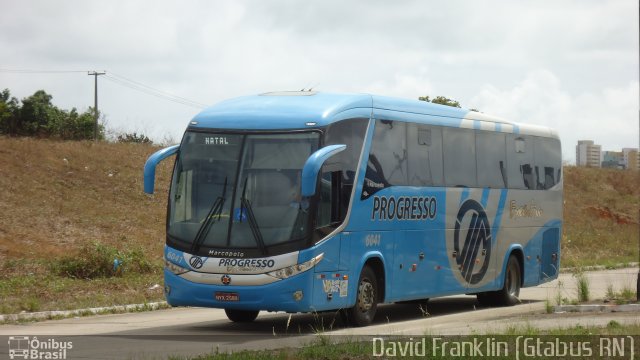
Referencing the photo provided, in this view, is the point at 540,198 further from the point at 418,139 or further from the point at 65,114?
the point at 65,114

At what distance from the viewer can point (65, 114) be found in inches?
2343

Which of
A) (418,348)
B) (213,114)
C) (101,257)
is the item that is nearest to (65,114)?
(101,257)

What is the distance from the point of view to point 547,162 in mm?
25859

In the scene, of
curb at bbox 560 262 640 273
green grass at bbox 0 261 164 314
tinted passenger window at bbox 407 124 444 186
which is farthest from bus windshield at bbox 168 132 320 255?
curb at bbox 560 262 640 273

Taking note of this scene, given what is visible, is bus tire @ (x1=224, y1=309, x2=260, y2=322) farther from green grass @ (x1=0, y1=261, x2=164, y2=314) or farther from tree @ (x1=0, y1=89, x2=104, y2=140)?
tree @ (x1=0, y1=89, x2=104, y2=140)

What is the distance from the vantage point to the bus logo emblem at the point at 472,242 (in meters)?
22.0

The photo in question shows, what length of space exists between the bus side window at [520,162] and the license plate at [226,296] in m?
8.87

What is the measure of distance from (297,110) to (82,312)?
19.5ft

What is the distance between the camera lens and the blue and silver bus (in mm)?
17094

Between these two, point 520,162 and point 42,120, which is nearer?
point 520,162

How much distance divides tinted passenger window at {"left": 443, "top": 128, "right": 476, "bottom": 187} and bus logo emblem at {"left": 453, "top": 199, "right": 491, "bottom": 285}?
1.67ft

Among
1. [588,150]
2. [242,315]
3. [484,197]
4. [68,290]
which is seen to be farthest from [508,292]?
[588,150]

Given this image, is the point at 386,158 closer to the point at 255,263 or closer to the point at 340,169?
the point at 340,169

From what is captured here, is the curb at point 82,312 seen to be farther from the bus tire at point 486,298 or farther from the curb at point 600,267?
the curb at point 600,267
